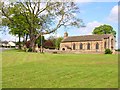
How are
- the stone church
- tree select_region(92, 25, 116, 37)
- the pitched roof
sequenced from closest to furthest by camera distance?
1. the stone church
2. the pitched roof
3. tree select_region(92, 25, 116, 37)

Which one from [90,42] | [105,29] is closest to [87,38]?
[90,42]

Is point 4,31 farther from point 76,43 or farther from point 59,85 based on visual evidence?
point 59,85

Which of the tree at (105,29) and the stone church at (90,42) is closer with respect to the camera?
the stone church at (90,42)

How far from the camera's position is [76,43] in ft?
275

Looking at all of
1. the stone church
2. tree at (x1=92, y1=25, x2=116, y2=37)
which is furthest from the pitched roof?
tree at (x1=92, y1=25, x2=116, y2=37)

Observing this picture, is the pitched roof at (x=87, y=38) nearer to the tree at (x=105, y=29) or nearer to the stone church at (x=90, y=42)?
the stone church at (x=90, y=42)

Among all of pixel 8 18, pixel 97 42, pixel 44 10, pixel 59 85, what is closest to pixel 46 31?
pixel 44 10

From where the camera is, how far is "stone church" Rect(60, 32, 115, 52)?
7556 centimetres

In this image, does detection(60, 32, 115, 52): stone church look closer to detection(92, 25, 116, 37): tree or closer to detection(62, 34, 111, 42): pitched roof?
detection(62, 34, 111, 42): pitched roof

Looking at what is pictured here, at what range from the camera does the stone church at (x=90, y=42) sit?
248 feet

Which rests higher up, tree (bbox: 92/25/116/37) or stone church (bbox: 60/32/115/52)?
tree (bbox: 92/25/116/37)

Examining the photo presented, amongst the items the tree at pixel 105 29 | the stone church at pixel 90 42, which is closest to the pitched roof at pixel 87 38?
the stone church at pixel 90 42

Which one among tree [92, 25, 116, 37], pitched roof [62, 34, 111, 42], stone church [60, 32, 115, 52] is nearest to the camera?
stone church [60, 32, 115, 52]

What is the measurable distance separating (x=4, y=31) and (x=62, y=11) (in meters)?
12.9
